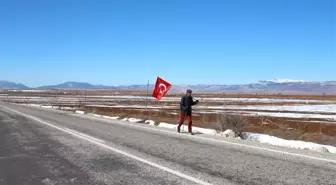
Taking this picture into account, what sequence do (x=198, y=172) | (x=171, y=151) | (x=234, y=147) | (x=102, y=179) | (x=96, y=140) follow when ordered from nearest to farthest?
(x=102, y=179), (x=198, y=172), (x=171, y=151), (x=234, y=147), (x=96, y=140)

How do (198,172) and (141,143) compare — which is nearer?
(198,172)

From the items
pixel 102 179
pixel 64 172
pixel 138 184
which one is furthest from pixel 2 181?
pixel 138 184

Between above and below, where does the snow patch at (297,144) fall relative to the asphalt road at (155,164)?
below

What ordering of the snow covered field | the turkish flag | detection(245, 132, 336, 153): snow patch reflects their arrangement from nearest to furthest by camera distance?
detection(245, 132, 336, 153): snow patch
the turkish flag
the snow covered field

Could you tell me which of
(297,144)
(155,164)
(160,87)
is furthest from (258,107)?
(155,164)

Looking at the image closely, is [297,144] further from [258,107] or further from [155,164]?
[258,107]

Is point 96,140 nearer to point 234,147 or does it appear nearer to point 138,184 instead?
point 234,147

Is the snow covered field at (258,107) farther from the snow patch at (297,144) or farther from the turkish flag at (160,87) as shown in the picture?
the snow patch at (297,144)

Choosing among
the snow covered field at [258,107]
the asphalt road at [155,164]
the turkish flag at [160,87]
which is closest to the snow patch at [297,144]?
the asphalt road at [155,164]

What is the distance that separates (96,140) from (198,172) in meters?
6.30

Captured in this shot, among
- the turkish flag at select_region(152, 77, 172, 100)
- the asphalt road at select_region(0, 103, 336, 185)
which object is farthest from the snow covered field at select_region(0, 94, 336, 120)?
the asphalt road at select_region(0, 103, 336, 185)

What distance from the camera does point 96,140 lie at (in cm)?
1310

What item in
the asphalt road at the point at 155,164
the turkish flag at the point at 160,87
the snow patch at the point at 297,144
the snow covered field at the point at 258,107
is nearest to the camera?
the asphalt road at the point at 155,164

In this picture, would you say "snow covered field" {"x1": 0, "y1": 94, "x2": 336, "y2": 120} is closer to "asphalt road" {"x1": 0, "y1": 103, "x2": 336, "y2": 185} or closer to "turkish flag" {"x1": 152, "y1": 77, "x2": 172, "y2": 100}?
"turkish flag" {"x1": 152, "y1": 77, "x2": 172, "y2": 100}
